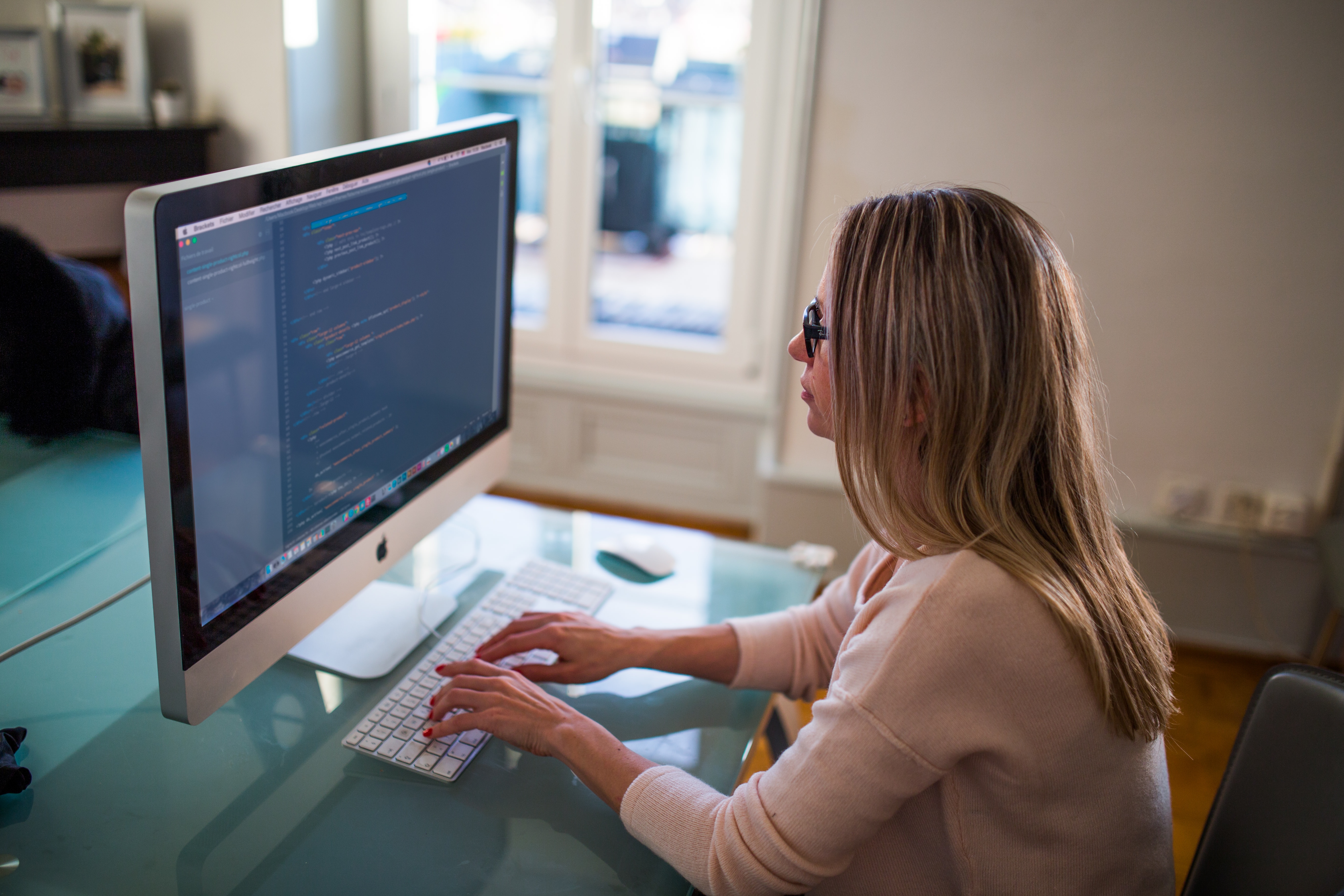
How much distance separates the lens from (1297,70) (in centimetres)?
211

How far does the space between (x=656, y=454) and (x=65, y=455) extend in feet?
6.64

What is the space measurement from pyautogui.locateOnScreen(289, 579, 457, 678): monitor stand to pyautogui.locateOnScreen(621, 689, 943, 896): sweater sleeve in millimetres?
357

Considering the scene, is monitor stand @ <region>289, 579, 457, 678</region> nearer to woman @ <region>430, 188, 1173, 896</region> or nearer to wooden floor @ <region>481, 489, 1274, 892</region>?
woman @ <region>430, 188, 1173, 896</region>

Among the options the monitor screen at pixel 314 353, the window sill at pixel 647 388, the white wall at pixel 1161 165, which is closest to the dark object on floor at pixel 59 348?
the monitor screen at pixel 314 353

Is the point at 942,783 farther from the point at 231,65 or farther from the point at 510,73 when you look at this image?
the point at 231,65

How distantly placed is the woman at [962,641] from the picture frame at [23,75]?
9.07 ft

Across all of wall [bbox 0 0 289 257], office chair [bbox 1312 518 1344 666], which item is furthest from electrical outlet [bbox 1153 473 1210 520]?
wall [bbox 0 0 289 257]

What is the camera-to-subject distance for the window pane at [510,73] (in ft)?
9.36

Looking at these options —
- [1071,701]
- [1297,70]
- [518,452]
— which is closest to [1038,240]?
[1071,701]

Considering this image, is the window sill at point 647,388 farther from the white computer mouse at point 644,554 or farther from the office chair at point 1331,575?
the white computer mouse at point 644,554

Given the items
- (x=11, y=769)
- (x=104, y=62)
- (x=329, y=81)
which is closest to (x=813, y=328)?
(x=11, y=769)

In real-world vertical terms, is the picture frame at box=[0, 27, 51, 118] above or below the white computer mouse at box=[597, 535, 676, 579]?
above

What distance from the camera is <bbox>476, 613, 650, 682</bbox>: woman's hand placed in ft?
3.48

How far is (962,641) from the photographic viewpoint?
0.76m
